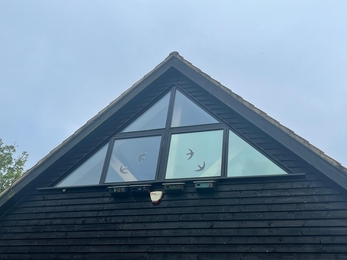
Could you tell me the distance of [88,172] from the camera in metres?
7.35

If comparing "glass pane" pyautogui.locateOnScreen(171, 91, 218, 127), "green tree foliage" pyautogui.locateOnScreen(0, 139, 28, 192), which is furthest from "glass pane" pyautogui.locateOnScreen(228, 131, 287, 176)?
"green tree foliage" pyautogui.locateOnScreen(0, 139, 28, 192)

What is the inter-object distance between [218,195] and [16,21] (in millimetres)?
42220

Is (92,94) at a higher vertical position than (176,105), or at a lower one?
higher

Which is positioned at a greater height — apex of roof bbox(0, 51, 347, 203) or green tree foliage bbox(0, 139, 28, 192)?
green tree foliage bbox(0, 139, 28, 192)

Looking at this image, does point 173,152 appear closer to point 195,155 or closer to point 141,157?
point 195,155

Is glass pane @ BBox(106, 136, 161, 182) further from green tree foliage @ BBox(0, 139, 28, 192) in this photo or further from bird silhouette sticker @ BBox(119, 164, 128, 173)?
green tree foliage @ BBox(0, 139, 28, 192)

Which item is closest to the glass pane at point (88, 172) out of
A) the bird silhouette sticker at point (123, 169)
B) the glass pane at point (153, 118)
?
the bird silhouette sticker at point (123, 169)

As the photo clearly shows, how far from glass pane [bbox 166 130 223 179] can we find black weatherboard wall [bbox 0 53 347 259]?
0.95 feet

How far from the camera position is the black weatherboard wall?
5305mm

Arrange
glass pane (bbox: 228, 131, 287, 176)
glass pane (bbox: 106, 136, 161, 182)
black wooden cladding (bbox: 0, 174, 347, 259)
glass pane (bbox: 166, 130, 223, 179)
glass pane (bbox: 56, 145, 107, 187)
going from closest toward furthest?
black wooden cladding (bbox: 0, 174, 347, 259), glass pane (bbox: 228, 131, 287, 176), glass pane (bbox: 166, 130, 223, 179), glass pane (bbox: 106, 136, 161, 182), glass pane (bbox: 56, 145, 107, 187)

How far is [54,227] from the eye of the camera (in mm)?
6777

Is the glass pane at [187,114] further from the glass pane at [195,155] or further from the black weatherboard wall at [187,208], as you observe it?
the glass pane at [195,155]

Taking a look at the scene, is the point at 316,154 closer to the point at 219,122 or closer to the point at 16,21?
the point at 219,122

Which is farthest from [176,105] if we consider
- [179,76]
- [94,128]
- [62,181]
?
[62,181]
